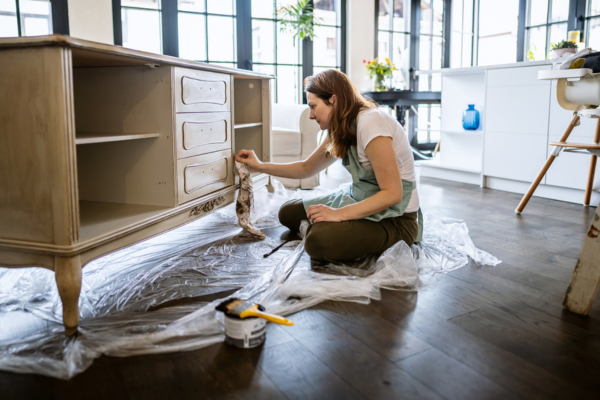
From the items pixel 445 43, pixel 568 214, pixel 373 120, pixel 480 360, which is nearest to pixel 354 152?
pixel 373 120

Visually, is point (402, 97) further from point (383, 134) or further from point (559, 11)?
point (383, 134)

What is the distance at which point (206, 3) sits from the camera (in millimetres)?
5199

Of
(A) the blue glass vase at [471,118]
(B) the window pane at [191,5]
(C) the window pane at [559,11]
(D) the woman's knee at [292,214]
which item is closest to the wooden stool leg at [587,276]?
(D) the woman's knee at [292,214]

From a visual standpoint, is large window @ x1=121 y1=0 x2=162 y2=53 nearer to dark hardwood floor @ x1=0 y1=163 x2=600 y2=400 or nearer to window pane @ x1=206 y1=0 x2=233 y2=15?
window pane @ x1=206 y1=0 x2=233 y2=15

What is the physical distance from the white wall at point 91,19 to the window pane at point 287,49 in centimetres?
192

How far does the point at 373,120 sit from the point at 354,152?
0.73 ft

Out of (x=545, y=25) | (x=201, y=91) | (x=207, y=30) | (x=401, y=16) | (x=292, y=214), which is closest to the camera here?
(x=201, y=91)

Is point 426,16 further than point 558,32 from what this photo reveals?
Yes

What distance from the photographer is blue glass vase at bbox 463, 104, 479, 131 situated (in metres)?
4.16

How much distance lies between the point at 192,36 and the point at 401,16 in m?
2.91

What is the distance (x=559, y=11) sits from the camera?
18.7 feet

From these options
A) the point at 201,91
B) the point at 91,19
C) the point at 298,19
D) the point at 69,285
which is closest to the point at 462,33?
the point at 298,19

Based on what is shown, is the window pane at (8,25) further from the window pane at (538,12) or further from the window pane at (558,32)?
the window pane at (538,12)

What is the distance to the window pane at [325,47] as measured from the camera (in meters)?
6.07
